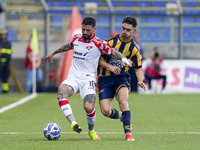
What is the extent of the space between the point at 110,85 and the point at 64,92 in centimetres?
76

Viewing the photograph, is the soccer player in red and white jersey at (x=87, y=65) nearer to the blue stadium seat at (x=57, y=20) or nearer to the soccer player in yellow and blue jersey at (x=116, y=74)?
the soccer player in yellow and blue jersey at (x=116, y=74)

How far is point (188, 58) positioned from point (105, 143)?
11.6m

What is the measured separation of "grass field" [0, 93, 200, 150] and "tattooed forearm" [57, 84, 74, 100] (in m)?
0.59

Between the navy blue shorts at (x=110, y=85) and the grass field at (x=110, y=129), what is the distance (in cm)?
60

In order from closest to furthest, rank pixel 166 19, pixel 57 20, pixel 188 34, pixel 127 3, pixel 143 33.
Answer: pixel 127 3
pixel 57 20
pixel 166 19
pixel 188 34
pixel 143 33

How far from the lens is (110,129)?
6.91 meters

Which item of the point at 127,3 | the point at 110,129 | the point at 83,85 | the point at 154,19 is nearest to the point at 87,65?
the point at 83,85

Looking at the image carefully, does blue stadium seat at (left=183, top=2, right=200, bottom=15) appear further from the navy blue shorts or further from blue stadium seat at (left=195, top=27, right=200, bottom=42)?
the navy blue shorts

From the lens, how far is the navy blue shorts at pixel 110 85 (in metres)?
6.20

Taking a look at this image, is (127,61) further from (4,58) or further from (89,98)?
→ (4,58)

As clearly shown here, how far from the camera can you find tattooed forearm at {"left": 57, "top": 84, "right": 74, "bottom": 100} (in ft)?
19.0

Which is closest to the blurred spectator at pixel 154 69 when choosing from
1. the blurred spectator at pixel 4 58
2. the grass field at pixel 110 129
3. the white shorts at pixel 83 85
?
the grass field at pixel 110 129

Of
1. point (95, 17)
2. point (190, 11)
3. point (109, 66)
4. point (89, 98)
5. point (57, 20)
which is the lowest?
point (89, 98)

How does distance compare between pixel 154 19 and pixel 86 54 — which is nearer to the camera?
pixel 86 54
